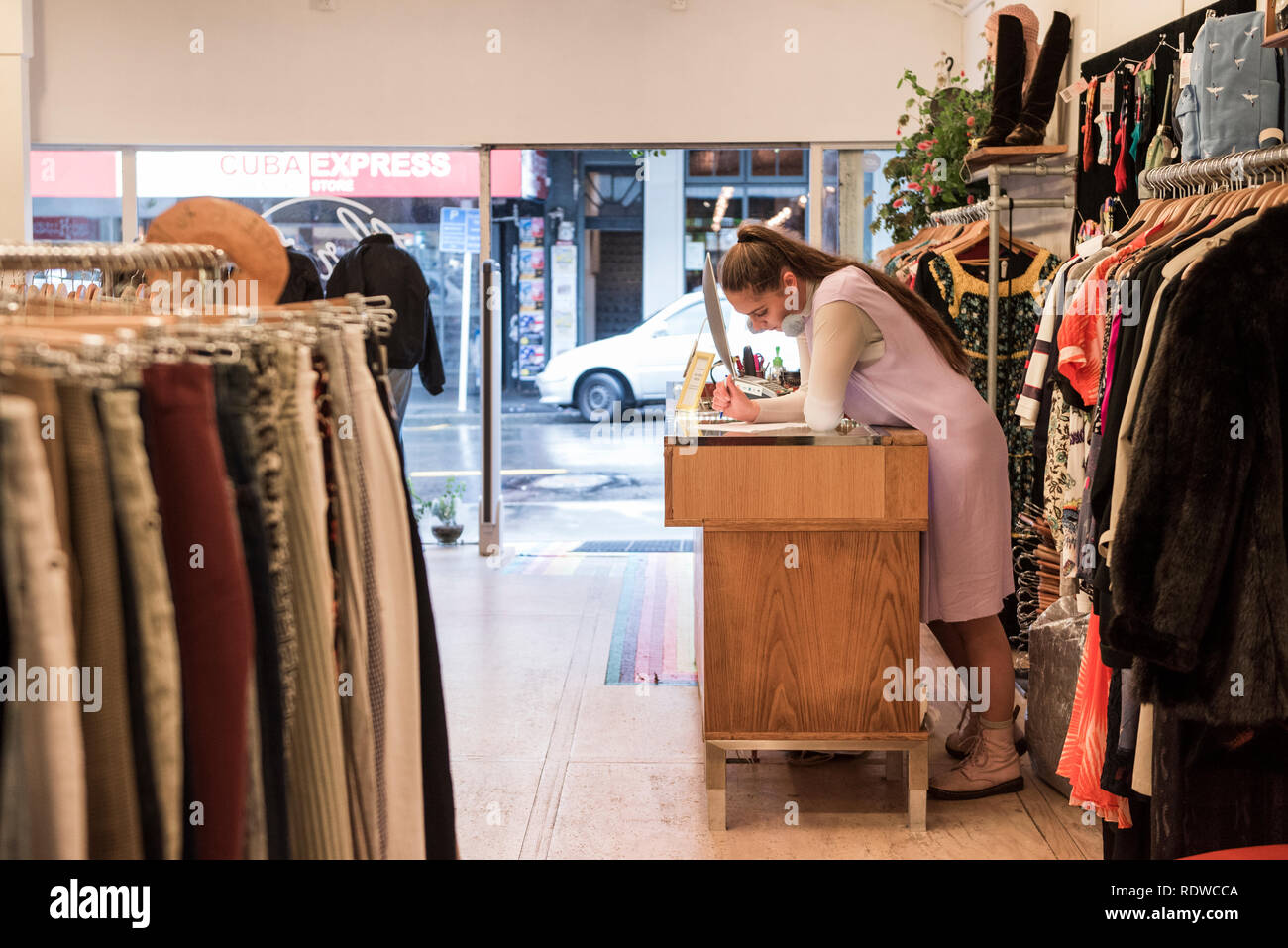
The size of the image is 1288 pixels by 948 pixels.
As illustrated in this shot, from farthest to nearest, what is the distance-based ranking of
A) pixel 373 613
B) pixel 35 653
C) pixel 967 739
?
pixel 967 739
pixel 373 613
pixel 35 653

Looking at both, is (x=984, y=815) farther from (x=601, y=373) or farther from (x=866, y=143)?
(x=601, y=373)

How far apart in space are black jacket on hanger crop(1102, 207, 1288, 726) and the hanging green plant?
3.20m

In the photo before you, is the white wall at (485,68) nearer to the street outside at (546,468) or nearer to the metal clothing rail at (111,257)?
the street outside at (546,468)

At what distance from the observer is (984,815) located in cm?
304

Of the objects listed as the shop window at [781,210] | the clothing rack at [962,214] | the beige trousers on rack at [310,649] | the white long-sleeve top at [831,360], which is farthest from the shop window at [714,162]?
the beige trousers on rack at [310,649]

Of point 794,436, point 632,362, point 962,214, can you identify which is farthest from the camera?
point 632,362

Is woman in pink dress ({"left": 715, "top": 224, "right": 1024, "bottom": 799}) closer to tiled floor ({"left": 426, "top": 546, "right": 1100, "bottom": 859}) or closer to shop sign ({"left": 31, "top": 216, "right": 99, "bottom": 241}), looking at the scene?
tiled floor ({"left": 426, "top": 546, "right": 1100, "bottom": 859})

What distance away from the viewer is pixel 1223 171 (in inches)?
98.5

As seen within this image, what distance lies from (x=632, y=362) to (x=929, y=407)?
178 inches

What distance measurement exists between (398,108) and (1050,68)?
342cm

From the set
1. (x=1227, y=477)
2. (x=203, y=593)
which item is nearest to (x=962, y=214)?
(x=1227, y=477)

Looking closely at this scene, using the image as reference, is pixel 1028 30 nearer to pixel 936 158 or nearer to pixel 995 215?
pixel 936 158

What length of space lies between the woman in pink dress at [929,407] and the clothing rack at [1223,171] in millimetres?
601

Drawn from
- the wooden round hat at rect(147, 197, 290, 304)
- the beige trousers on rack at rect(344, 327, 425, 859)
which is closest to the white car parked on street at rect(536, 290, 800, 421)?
the wooden round hat at rect(147, 197, 290, 304)
